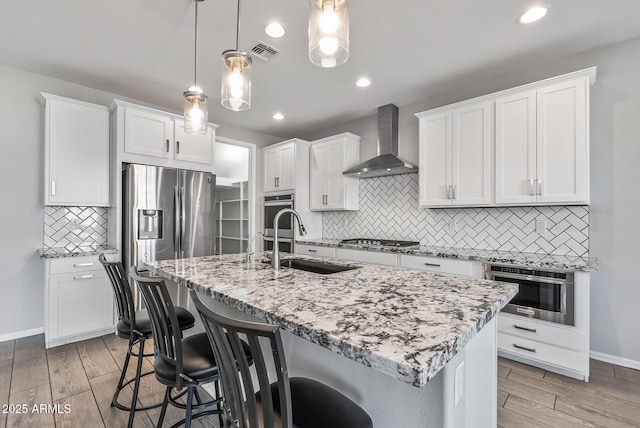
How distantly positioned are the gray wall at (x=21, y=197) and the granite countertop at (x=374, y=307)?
2.32 meters

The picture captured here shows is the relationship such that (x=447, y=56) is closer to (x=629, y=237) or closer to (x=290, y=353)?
(x=629, y=237)

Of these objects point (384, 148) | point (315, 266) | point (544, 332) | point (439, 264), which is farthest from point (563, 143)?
point (315, 266)

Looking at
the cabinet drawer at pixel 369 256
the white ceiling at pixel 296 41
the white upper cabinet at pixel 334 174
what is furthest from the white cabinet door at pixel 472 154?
the white upper cabinet at pixel 334 174

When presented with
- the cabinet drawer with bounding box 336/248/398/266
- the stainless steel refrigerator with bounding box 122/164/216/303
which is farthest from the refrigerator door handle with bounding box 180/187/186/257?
the cabinet drawer with bounding box 336/248/398/266

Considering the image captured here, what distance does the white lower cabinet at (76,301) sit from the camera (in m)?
2.76

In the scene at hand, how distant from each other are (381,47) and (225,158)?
→ 4.26 m

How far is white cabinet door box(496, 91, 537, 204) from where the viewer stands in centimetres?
261

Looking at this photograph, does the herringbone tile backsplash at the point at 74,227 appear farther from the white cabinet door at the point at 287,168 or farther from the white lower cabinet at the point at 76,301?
the white cabinet door at the point at 287,168

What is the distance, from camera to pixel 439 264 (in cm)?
283

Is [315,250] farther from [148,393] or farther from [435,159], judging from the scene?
[148,393]

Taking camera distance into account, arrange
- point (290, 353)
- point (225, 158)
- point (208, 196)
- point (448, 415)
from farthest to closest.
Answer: point (225, 158), point (208, 196), point (290, 353), point (448, 415)

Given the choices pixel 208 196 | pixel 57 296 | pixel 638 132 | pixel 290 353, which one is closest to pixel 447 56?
pixel 638 132

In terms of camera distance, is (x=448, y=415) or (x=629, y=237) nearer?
(x=448, y=415)

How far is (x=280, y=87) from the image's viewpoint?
3330 mm
